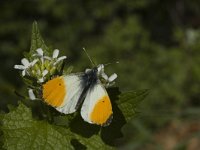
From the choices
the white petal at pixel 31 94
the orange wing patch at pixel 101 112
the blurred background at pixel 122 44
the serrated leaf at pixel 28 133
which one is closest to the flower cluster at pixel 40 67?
the white petal at pixel 31 94

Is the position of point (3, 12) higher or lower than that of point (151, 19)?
higher

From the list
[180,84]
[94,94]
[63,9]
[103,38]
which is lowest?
[180,84]

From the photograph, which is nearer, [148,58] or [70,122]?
[70,122]

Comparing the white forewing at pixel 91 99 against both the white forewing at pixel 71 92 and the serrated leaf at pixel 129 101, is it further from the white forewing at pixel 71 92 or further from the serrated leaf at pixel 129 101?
the serrated leaf at pixel 129 101

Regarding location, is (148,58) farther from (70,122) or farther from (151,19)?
(70,122)

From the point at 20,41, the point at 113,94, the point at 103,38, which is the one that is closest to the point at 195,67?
the point at 103,38

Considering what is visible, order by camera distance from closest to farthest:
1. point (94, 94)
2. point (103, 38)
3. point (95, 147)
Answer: point (94, 94)
point (95, 147)
point (103, 38)

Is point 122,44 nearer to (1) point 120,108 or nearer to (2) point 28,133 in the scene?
(1) point 120,108
